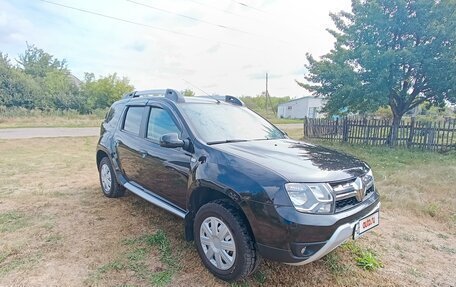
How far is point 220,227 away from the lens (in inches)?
Result: 94.6

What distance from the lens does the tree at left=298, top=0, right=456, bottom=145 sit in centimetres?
964

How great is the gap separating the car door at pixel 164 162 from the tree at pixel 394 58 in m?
9.09

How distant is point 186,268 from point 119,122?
249 cm

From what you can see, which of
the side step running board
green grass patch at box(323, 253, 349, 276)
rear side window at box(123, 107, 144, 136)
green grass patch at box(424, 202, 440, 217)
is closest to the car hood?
the side step running board

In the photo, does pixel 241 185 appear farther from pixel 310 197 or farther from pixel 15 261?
pixel 15 261

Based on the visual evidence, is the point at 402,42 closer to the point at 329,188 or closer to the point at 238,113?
the point at 238,113

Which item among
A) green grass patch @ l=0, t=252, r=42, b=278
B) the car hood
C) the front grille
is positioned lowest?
green grass patch @ l=0, t=252, r=42, b=278

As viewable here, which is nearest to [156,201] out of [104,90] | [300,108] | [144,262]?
[144,262]

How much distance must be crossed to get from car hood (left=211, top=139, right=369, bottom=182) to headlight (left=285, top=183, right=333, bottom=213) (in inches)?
2.0

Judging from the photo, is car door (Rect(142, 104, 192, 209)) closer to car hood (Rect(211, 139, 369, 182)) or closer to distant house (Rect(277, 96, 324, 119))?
car hood (Rect(211, 139, 369, 182))

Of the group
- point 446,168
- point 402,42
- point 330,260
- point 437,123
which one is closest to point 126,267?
point 330,260

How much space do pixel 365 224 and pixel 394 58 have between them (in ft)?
30.9

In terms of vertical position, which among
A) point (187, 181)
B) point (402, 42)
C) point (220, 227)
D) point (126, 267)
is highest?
point (402, 42)

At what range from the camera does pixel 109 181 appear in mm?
4469
